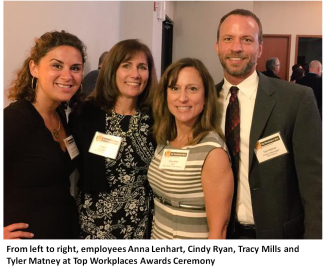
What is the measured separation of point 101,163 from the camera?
→ 178cm

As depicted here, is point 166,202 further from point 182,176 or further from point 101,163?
point 101,163

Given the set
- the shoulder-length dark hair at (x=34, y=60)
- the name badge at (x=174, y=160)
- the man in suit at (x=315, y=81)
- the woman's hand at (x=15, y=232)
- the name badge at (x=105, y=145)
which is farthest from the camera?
the man in suit at (x=315, y=81)

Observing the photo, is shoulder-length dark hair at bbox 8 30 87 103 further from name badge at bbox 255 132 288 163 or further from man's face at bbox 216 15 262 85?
name badge at bbox 255 132 288 163

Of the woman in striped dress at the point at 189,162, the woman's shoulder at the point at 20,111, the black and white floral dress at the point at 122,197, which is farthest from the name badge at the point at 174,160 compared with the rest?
the woman's shoulder at the point at 20,111

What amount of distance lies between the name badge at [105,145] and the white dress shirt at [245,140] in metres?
0.58

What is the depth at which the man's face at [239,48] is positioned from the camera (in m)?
1.71

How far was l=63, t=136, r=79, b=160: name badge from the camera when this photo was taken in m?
1.76

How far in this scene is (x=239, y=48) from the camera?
5.62ft

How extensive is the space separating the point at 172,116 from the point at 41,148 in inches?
26.8

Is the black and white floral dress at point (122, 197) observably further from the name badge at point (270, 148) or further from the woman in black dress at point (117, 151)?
the name badge at point (270, 148)

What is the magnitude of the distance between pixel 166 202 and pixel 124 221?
12.9 inches

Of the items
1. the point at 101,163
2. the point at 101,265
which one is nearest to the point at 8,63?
the point at 101,163

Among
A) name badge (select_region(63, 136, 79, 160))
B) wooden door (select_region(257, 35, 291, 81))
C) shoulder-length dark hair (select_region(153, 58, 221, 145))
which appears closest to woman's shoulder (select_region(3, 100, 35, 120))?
name badge (select_region(63, 136, 79, 160))

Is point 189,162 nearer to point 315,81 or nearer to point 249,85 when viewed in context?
point 249,85
